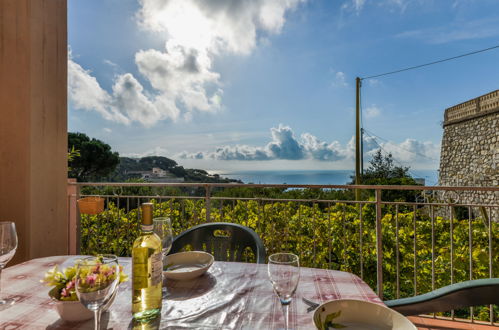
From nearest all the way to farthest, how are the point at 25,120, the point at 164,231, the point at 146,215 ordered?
the point at 146,215 → the point at 164,231 → the point at 25,120

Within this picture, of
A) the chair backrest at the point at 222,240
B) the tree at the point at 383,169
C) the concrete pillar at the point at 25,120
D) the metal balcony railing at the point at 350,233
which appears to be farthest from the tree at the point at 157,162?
the tree at the point at 383,169

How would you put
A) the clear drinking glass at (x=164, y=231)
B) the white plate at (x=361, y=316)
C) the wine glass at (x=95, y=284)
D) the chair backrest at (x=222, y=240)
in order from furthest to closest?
the chair backrest at (x=222, y=240) → the clear drinking glass at (x=164, y=231) → the white plate at (x=361, y=316) → the wine glass at (x=95, y=284)

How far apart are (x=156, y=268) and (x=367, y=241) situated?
108 inches

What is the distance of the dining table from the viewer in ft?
2.37

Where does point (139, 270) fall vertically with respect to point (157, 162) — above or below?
below

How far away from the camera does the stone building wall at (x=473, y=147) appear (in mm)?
10000

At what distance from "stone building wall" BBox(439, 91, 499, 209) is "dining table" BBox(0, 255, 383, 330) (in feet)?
35.0

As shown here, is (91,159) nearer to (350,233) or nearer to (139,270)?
(350,233)

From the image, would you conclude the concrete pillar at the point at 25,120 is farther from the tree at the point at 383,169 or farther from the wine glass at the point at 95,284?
the tree at the point at 383,169

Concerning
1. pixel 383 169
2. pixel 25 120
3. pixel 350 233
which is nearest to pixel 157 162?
pixel 25 120

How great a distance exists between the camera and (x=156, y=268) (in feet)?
2.44

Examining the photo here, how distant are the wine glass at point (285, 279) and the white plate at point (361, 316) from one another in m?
0.12

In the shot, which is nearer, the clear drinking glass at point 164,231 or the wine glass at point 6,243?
the wine glass at point 6,243

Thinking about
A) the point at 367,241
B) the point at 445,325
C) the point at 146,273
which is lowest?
the point at 445,325
